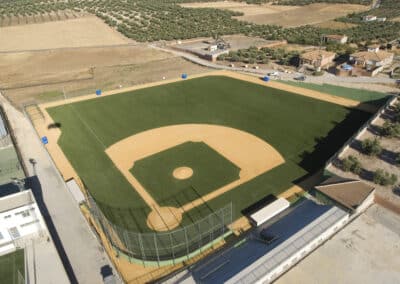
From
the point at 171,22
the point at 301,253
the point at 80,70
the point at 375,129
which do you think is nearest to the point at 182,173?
the point at 301,253

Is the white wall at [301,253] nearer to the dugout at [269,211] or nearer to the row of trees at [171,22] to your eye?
the dugout at [269,211]

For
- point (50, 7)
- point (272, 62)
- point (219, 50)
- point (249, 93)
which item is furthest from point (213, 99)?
point (50, 7)

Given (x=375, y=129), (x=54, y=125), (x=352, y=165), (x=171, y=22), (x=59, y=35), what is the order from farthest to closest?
1. (x=171, y=22)
2. (x=59, y=35)
3. (x=54, y=125)
4. (x=375, y=129)
5. (x=352, y=165)

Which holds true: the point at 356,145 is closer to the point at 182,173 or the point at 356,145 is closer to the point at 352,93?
the point at 352,93

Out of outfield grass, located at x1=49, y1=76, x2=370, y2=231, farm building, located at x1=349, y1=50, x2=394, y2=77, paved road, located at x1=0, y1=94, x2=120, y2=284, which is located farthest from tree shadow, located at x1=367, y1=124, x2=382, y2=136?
paved road, located at x1=0, y1=94, x2=120, y2=284

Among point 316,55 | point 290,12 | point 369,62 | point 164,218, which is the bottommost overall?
point 164,218

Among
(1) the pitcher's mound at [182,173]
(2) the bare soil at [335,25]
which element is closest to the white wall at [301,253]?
(1) the pitcher's mound at [182,173]
